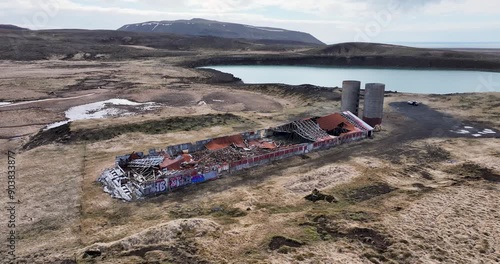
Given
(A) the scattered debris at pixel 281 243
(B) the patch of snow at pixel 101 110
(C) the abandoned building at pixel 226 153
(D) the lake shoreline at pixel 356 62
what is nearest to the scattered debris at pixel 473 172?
(C) the abandoned building at pixel 226 153

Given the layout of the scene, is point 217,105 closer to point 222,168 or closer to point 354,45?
point 222,168

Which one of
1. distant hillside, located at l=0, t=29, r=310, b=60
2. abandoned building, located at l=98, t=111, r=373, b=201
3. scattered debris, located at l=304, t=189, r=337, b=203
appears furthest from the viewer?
distant hillside, located at l=0, t=29, r=310, b=60

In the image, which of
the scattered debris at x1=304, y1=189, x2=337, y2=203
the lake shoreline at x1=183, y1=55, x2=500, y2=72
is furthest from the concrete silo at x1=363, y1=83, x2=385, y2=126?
the lake shoreline at x1=183, y1=55, x2=500, y2=72

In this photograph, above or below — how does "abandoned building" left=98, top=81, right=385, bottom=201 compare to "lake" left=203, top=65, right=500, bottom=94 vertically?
below

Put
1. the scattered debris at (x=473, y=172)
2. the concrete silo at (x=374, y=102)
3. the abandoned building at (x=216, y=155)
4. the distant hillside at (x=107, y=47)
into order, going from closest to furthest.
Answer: the abandoned building at (x=216, y=155)
the scattered debris at (x=473, y=172)
the concrete silo at (x=374, y=102)
the distant hillside at (x=107, y=47)

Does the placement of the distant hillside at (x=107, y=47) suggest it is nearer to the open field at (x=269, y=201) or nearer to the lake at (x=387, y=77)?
the lake at (x=387, y=77)

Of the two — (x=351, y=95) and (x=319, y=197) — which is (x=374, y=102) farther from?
(x=319, y=197)

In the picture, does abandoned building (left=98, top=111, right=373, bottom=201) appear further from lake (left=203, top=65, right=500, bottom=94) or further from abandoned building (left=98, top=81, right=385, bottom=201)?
lake (left=203, top=65, right=500, bottom=94)
